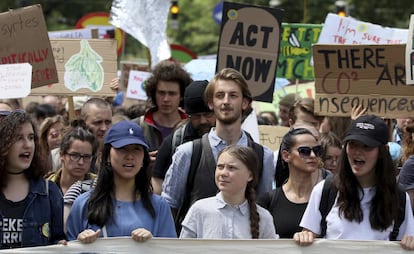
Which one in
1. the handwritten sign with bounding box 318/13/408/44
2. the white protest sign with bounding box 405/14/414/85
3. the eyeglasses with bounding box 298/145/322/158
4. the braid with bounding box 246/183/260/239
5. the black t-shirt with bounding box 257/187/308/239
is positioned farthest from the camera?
the handwritten sign with bounding box 318/13/408/44

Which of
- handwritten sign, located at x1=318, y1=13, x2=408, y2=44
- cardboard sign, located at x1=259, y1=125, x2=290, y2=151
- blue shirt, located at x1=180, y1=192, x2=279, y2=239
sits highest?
handwritten sign, located at x1=318, y1=13, x2=408, y2=44

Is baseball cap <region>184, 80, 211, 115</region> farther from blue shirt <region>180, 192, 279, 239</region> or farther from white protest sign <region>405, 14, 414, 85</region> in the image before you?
white protest sign <region>405, 14, 414, 85</region>

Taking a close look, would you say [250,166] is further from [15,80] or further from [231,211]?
[15,80]

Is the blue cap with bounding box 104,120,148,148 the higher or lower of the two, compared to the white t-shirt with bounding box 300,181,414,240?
higher

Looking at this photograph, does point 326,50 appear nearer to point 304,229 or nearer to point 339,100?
point 339,100

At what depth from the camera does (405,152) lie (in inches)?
299

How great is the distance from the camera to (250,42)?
884 cm

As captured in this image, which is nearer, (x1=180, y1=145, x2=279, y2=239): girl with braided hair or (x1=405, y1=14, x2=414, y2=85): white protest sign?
(x1=180, y1=145, x2=279, y2=239): girl with braided hair

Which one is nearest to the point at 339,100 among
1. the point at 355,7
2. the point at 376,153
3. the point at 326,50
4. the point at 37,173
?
the point at 326,50

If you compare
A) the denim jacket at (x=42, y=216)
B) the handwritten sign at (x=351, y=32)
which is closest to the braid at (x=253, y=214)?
the denim jacket at (x=42, y=216)

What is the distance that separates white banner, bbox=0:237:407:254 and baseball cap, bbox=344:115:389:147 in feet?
1.76

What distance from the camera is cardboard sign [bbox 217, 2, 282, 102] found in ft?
28.7

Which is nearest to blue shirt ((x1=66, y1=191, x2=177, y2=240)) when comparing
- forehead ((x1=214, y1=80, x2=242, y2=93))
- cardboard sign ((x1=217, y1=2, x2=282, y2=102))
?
forehead ((x1=214, y1=80, x2=242, y2=93))

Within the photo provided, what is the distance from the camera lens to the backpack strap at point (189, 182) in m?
6.58
